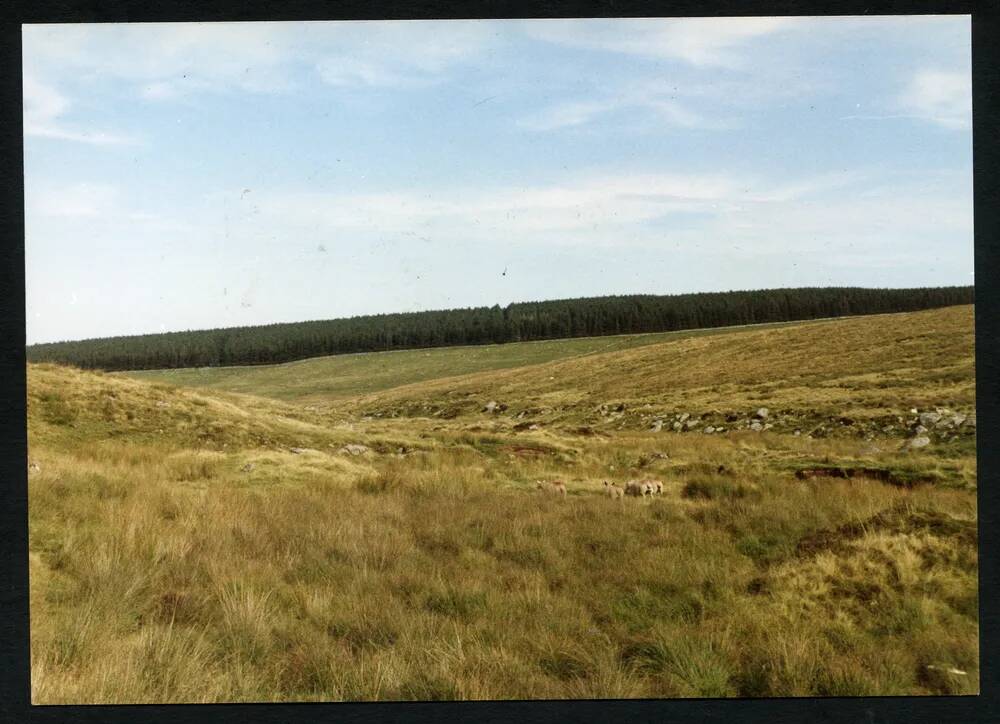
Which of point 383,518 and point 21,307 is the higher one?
point 21,307

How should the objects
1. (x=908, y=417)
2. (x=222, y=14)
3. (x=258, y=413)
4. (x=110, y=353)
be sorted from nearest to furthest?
(x=222, y=14) → (x=908, y=417) → (x=110, y=353) → (x=258, y=413)

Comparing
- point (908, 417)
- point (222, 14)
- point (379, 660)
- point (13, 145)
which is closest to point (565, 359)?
point (908, 417)

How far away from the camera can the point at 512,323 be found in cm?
633

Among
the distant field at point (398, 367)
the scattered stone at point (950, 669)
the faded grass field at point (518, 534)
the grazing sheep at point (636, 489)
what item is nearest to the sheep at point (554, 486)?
the faded grass field at point (518, 534)

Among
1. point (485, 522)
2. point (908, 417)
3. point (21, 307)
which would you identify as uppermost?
point (21, 307)

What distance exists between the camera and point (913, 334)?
575 cm

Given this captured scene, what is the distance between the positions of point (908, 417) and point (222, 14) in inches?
233

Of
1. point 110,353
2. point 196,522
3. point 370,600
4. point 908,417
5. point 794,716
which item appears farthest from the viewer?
point 110,353

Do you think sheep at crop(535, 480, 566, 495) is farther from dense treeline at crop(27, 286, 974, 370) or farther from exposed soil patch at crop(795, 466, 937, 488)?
exposed soil patch at crop(795, 466, 937, 488)

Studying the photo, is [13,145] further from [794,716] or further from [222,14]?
[794,716]

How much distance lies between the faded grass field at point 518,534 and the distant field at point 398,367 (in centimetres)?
8

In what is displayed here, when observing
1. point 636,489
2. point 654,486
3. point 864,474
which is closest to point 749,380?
point 864,474

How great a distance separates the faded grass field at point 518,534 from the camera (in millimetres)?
4180

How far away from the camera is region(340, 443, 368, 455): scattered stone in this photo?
19.7 feet
